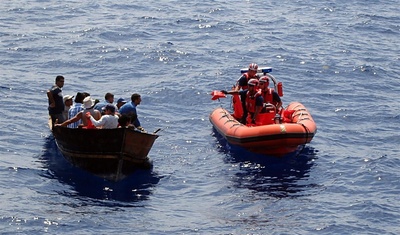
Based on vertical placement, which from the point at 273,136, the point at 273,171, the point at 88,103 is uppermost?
the point at 88,103

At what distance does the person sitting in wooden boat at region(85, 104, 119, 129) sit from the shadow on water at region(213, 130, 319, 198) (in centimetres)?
334

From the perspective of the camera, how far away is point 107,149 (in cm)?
2259

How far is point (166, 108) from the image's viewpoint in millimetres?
30422

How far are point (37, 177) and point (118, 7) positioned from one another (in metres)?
24.1

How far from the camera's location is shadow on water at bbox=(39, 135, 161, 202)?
21.9 meters

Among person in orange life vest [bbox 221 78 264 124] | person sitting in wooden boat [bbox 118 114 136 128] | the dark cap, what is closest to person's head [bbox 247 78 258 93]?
person in orange life vest [bbox 221 78 264 124]

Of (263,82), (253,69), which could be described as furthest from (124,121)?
(253,69)

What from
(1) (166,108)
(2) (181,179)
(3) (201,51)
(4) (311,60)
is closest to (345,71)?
(4) (311,60)

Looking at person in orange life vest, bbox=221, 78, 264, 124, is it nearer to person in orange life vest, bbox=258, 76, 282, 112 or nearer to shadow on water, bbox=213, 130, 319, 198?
person in orange life vest, bbox=258, 76, 282, 112

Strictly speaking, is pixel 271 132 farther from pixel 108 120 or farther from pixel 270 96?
pixel 108 120

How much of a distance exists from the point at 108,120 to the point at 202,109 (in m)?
8.20

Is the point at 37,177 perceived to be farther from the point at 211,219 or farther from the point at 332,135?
the point at 332,135

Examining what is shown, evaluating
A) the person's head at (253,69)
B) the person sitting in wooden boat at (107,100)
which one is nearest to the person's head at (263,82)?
the person's head at (253,69)

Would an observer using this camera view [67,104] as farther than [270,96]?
No
